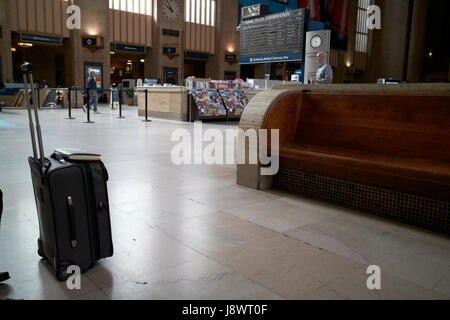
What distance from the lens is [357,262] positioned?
6.66 ft

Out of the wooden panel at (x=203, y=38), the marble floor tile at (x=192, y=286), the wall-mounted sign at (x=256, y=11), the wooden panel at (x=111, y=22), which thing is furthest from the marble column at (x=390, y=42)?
the marble floor tile at (x=192, y=286)

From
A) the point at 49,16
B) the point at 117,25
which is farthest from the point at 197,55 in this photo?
the point at 49,16

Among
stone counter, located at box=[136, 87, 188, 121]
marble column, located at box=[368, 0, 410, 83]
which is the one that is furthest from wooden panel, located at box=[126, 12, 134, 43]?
marble column, located at box=[368, 0, 410, 83]

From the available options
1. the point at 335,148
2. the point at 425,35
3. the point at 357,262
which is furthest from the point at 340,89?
the point at 425,35

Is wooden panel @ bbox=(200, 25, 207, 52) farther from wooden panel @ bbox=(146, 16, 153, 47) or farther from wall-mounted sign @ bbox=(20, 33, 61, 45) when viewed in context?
wall-mounted sign @ bbox=(20, 33, 61, 45)

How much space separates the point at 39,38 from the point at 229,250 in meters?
19.6

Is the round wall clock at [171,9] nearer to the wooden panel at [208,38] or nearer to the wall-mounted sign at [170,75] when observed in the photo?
the wooden panel at [208,38]

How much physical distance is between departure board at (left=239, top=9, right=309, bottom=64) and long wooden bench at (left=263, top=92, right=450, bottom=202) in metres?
6.00

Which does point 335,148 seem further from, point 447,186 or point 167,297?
point 167,297

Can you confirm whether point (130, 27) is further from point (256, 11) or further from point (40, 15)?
point (256, 11)

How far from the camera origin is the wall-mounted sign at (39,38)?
1780cm

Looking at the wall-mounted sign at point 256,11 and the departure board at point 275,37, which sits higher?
the wall-mounted sign at point 256,11

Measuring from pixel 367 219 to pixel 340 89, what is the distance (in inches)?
50.1

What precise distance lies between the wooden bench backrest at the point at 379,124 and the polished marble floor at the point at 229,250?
0.67m
